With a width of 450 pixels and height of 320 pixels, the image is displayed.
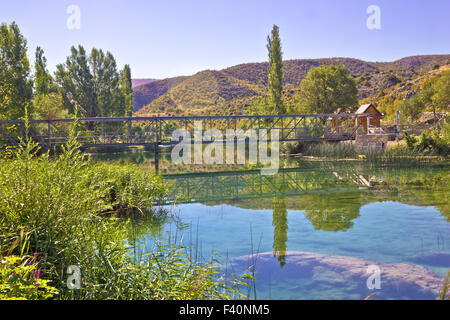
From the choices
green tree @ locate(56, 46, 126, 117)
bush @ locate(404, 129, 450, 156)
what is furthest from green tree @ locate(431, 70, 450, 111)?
green tree @ locate(56, 46, 126, 117)

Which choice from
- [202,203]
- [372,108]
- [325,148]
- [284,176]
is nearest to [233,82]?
[372,108]

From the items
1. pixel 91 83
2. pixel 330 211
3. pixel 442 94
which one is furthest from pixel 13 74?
pixel 442 94

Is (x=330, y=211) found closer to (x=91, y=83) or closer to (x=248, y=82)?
(x=91, y=83)

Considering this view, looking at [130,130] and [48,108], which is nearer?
[130,130]

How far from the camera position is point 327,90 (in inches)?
1323

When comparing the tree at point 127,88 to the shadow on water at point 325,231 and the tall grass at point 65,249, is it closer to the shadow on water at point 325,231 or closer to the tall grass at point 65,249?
the shadow on water at point 325,231

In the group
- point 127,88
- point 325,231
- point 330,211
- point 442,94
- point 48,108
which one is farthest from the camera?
point 127,88

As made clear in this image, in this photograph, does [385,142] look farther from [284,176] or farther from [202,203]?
[202,203]

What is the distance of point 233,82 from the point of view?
7944 centimetres

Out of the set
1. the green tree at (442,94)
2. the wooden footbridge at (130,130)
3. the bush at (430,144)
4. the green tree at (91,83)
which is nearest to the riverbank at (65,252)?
the wooden footbridge at (130,130)

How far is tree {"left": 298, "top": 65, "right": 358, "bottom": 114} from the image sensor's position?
33438mm

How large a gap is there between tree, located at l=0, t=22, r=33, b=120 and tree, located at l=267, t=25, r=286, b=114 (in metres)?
18.3

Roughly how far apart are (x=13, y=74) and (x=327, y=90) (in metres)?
25.1

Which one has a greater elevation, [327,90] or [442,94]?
[327,90]
